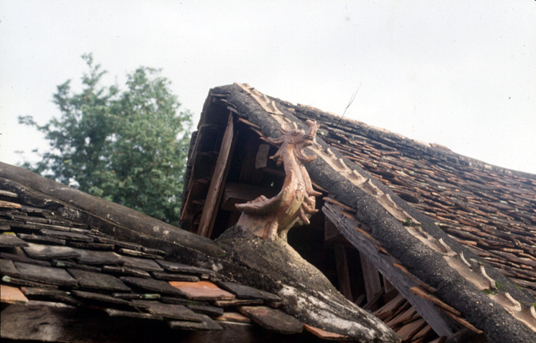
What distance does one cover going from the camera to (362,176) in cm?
354

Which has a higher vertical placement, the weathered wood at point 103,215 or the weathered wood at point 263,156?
the weathered wood at point 263,156

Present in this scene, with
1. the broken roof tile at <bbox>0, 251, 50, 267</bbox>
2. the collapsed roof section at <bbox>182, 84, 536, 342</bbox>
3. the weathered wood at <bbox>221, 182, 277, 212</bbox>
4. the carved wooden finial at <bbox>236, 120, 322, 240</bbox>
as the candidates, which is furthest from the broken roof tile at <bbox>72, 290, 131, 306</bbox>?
the weathered wood at <bbox>221, 182, 277, 212</bbox>

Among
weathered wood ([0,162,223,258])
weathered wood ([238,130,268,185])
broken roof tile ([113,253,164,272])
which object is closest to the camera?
broken roof tile ([113,253,164,272])

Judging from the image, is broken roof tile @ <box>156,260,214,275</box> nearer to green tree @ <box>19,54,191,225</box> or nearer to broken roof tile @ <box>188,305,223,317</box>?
broken roof tile @ <box>188,305,223,317</box>

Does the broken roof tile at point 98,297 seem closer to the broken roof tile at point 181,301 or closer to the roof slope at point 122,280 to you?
the roof slope at point 122,280

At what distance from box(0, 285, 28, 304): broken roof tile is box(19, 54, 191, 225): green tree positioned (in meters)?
15.2

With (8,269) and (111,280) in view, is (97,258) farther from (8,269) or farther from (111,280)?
(8,269)

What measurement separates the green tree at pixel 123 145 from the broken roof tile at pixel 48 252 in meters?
14.7

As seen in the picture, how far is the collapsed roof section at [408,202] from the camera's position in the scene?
2432mm

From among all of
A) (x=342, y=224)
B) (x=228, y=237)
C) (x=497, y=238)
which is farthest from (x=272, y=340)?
(x=497, y=238)

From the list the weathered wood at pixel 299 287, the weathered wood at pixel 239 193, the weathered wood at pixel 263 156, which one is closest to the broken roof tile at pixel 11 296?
the weathered wood at pixel 299 287

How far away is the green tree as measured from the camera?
16812 mm

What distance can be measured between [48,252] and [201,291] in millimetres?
702

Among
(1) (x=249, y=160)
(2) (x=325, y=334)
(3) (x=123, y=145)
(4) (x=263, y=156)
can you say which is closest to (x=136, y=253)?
(2) (x=325, y=334)
